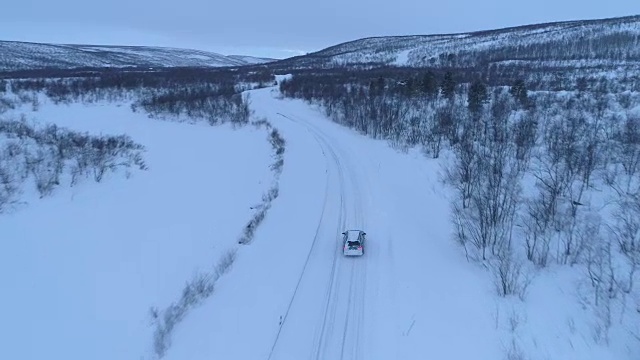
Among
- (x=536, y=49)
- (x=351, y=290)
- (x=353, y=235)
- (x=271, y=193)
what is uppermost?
(x=536, y=49)

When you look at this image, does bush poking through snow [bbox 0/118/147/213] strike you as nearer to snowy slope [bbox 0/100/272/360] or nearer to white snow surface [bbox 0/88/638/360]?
snowy slope [bbox 0/100/272/360]

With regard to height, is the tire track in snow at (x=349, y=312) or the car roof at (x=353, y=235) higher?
the car roof at (x=353, y=235)

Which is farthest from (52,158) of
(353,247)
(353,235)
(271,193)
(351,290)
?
(351,290)

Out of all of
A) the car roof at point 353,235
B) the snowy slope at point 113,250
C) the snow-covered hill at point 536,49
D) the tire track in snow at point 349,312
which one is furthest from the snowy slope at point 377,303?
the snow-covered hill at point 536,49

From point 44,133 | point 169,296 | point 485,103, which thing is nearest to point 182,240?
point 169,296

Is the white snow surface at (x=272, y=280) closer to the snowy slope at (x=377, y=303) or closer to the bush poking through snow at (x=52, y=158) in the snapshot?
the snowy slope at (x=377, y=303)

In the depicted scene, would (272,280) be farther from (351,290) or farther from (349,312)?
(349,312)
